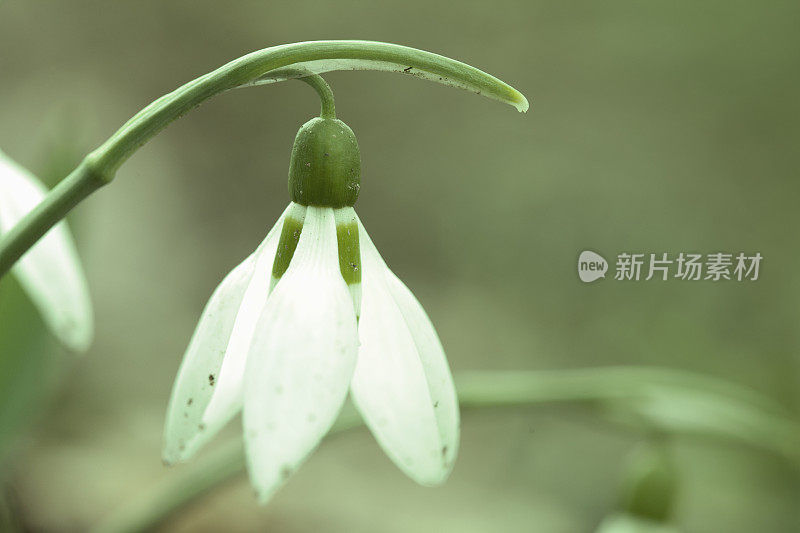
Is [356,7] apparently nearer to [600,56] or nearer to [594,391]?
[600,56]

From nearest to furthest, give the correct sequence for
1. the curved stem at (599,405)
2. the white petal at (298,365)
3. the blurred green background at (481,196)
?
the white petal at (298,365), the curved stem at (599,405), the blurred green background at (481,196)

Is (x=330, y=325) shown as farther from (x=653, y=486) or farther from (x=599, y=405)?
(x=653, y=486)

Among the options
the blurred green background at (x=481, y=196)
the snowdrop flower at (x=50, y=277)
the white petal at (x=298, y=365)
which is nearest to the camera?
the white petal at (x=298, y=365)

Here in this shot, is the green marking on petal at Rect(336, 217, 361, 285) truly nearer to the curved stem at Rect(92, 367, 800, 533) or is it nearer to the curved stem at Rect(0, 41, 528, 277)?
the curved stem at Rect(0, 41, 528, 277)

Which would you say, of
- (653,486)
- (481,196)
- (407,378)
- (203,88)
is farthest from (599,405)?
(481,196)

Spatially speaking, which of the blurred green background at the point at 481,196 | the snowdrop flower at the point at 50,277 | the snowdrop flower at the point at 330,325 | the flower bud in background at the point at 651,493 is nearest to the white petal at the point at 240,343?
the snowdrop flower at the point at 330,325

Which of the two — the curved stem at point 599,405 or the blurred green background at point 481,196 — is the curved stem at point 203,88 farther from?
the blurred green background at point 481,196
